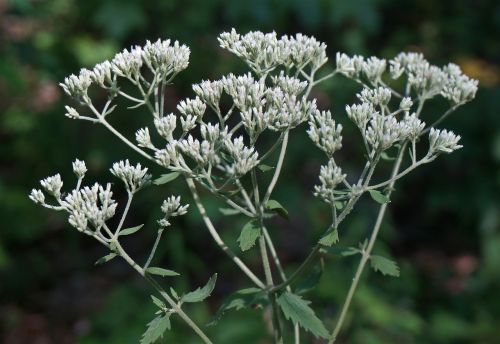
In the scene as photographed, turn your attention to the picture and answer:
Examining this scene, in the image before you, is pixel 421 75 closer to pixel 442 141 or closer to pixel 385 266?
pixel 442 141

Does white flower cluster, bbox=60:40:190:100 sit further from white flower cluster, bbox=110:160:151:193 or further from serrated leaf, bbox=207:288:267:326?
serrated leaf, bbox=207:288:267:326

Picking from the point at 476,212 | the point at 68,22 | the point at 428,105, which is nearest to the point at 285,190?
the point at 428,105

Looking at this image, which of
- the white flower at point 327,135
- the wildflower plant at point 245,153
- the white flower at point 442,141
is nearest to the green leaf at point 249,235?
the wildflower plant at point 245,153

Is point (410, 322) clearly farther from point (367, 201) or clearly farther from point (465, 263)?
point (465, 263)

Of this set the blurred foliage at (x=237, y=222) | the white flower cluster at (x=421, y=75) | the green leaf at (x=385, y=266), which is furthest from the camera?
the blurred foliage at (x=237, y=222)

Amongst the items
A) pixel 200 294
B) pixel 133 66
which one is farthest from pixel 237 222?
pixel 200 294

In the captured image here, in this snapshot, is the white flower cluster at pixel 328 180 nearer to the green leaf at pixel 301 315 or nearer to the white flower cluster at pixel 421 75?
the green leaf at pixel 301 315

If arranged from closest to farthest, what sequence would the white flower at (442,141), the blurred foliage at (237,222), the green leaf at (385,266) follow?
the white flower at (442,141) → the green leaf at (385,266) → the blurred foliage at (237,222)
